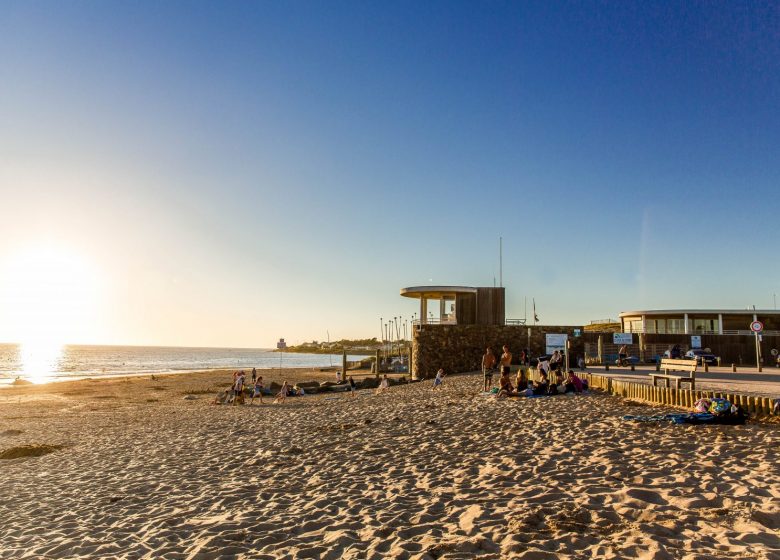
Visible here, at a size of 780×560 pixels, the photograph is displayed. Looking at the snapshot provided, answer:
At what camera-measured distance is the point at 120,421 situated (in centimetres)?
1727

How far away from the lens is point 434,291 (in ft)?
105

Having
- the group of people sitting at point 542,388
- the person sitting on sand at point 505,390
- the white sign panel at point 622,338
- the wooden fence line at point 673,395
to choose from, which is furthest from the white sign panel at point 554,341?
the person sitting on sand at point 505,390

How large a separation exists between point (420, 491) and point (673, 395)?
7965 mm

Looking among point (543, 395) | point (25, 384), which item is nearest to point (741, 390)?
point (543, 395)

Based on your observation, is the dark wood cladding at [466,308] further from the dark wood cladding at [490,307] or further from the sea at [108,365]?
the sea at [108,365]

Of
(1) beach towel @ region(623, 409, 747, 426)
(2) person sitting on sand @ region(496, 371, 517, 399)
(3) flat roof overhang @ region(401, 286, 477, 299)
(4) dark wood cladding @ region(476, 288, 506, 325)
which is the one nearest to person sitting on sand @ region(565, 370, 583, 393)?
(2) person sitting on sand @ region(496, 371, 517, 399)

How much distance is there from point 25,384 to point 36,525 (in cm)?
4149

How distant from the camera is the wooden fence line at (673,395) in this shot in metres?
9.80

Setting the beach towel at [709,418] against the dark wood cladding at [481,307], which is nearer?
the beach towel at [709,418]

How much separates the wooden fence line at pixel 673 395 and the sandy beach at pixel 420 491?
2.51 feet

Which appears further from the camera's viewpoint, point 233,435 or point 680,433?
point 233,435

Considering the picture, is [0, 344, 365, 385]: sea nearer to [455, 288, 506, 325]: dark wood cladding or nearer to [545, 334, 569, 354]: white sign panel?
[455, 288, 506, 325]: dark wood cladding

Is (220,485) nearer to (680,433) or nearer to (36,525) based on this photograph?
(36,525)

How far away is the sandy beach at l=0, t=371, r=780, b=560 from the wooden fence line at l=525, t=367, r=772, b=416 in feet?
2.51
